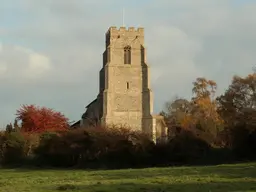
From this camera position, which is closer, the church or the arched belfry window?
the church

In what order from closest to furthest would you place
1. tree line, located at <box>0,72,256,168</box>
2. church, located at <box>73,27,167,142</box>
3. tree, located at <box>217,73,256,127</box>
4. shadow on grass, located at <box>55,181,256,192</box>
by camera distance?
shadow on grass, located at <box>55,181,256,192</box> → tree line, located at <box>0,72,256,168</box> → tree, located at <box>217,73,256,127</box> → church, located at <box>73,27,167,142</box>

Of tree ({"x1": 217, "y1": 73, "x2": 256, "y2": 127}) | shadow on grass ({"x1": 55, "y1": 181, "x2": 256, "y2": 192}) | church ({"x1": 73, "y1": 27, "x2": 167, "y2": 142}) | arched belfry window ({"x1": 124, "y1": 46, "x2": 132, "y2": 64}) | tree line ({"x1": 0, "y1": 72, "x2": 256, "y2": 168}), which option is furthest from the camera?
arched belfry window ({"x1": 124, "y1": 46, "x2": 132, "y2": 64})

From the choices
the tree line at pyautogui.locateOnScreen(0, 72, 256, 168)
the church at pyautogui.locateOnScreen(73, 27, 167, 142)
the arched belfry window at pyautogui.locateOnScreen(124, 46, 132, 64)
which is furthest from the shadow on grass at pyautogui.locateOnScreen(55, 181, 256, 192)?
the arched belfry window at pyautogui.locateOnScreen(124, 46, 132, 64)

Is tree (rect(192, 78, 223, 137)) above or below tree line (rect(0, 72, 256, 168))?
above

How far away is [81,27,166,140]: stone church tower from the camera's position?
84.1 meters

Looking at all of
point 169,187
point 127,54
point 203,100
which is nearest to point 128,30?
point 127,54

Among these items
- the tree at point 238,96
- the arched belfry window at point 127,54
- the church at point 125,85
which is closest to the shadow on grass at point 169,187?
the tree at point 238,96

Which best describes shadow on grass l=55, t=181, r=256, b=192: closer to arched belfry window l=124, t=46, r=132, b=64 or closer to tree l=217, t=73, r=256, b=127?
tree l=217, t=73, r=256, b=127

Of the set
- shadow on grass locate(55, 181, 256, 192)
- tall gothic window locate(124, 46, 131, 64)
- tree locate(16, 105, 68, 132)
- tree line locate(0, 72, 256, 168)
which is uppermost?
tall gothic window locate(124, 46, 131, 64)

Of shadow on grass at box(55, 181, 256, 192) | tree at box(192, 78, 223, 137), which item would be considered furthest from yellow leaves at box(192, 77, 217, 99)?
shadow on grass at box(55, 181, 256, 192)

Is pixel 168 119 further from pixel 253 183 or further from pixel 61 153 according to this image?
pixel 253 183

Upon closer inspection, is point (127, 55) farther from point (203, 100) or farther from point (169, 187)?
point (169, 187)

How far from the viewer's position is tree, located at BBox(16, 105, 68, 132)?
2589 inches

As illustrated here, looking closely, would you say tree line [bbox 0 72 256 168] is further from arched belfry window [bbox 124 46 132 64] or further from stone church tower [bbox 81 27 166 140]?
arched belfry window [bbox 124 46 132 64]
